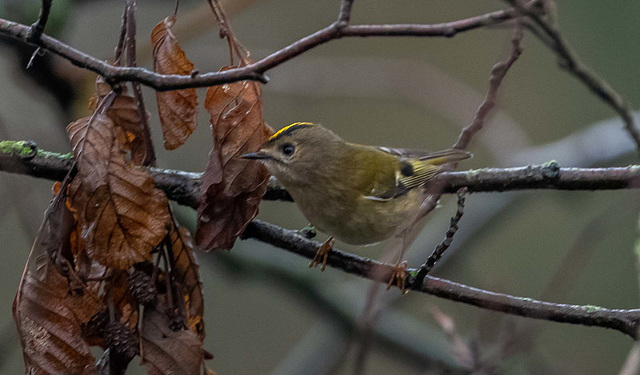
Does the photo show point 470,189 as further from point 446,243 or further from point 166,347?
point 166,347

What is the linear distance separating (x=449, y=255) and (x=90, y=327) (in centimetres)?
279

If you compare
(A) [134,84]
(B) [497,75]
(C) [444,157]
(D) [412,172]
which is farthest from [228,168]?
(D) [412,172]

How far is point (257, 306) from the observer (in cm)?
657

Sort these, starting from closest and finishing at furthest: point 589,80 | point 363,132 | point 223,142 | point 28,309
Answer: point 28,309
point 223,142
point 589,80
point 363,132

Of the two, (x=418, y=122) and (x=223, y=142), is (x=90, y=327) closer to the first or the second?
(x=223, y=142)

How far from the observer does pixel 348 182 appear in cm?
276

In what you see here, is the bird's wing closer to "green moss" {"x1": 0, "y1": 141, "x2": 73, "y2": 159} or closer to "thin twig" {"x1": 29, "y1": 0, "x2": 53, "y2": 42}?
"green moss" {"x1": 0, "y1": 141, "x2": 73, "y2": 159}

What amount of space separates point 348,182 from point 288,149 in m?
0.39

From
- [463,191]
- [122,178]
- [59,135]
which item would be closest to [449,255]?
[59,135]

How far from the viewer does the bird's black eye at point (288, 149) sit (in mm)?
2394

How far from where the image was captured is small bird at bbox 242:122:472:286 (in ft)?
8.22

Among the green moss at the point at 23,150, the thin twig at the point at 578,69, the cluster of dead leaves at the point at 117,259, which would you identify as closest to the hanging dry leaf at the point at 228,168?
the cluster of dead leaves at the point at 117,259

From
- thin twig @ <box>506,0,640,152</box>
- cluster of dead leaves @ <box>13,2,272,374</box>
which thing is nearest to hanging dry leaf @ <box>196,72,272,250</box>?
cluster of dead leaves @ <box>13,2,272,374</box>

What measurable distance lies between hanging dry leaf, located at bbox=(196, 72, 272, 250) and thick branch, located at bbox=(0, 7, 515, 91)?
12.4 inches
